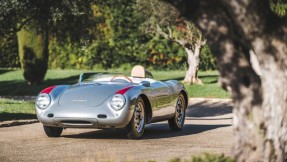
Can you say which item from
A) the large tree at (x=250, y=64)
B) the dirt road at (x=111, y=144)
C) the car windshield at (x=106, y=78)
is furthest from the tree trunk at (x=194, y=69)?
the large tree at (x=250, y=64)

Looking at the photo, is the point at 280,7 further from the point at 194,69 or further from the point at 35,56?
the point at 35,56

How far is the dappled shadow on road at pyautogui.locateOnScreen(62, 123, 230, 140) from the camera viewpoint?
12.3 meters

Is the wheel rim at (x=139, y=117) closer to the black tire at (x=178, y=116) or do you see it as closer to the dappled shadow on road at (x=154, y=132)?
the dappled shadow on road at (x=154, y=132)

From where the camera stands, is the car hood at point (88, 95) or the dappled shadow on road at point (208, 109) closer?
the car hood at point (88, 95)

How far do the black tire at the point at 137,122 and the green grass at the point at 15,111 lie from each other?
3.93 metres

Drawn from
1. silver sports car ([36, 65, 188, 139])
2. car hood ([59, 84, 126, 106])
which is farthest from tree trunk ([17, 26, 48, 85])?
car hood ([59, 84, 126, 106])

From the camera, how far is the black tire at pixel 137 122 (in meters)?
11.6

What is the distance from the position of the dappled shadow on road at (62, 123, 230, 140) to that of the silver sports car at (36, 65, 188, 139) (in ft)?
1.10

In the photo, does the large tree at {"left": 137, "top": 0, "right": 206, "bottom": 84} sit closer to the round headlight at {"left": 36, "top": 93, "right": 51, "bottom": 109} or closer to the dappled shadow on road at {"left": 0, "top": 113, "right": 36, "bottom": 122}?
the dappled shadow on road at {"left": 0, "top": 113, "right": 36, "bottom": 122}

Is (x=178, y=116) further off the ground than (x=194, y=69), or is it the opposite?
(x=178, y=116)

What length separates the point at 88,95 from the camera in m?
11.6

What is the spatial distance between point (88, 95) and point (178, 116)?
2699 millimetres

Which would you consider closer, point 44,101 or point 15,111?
point 44,101

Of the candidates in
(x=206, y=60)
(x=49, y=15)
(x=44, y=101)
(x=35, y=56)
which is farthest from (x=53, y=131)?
(x=206, y=60)
